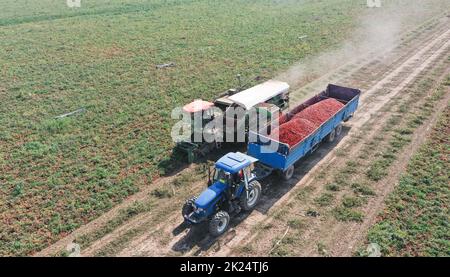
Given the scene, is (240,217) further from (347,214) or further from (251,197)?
(347,214)

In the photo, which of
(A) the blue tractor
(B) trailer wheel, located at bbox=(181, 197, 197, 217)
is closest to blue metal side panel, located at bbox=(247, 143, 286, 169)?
(A) the blue tractor

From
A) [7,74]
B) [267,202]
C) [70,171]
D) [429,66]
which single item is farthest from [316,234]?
[7,74]

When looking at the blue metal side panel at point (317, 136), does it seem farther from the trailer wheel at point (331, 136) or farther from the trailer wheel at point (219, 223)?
the trailer wheel at point (219, 223)

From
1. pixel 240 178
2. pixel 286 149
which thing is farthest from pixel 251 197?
pixel 286 149

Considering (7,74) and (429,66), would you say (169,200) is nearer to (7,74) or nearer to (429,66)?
(7,74)

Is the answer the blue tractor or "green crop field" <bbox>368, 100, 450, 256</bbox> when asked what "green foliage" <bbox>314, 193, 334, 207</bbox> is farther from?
the blue tractor

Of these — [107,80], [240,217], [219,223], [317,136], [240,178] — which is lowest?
[240,217]
